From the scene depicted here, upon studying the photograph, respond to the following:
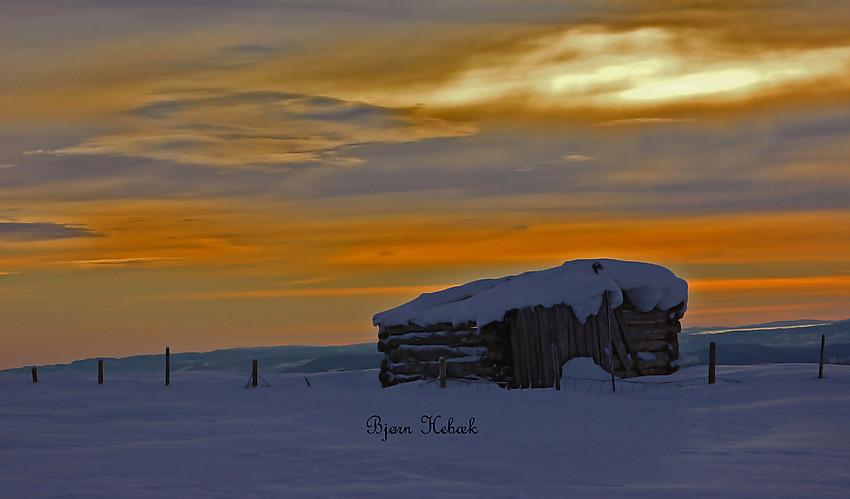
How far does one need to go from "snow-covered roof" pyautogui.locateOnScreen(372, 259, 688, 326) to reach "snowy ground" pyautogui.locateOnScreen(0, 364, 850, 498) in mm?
2116

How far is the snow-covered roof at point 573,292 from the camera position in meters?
22.5

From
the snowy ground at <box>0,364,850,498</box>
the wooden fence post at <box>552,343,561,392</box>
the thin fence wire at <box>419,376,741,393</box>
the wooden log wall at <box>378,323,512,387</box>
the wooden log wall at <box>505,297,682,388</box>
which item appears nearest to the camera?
the snowy ground at <box>0,364,850,498</box>

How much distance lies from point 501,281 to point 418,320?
11.8ft

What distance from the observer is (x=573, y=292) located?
2264 centimetres

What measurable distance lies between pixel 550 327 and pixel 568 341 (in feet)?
1.89

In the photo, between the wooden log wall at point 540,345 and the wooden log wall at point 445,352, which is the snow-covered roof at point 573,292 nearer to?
the wooden log wall at point 540,345

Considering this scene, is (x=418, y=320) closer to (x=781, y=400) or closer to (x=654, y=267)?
(x=654, y=267)

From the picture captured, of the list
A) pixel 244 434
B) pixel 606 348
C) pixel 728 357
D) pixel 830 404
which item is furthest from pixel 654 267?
pixel 728 357

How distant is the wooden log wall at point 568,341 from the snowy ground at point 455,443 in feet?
3.80

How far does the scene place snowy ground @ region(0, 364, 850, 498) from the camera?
9727mm

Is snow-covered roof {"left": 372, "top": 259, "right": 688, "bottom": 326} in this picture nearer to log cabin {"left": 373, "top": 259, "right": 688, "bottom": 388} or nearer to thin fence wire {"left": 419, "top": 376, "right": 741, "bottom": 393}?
log cabin {"left": 373, "top": 259, "right": 688, "bottom": 388}

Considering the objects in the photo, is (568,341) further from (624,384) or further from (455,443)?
(455,443)

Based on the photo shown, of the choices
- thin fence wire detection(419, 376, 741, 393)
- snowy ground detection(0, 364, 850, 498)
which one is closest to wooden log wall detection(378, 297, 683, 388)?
thin fence wire detection(419, 376, 741, 393)

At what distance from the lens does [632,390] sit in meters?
20.8
